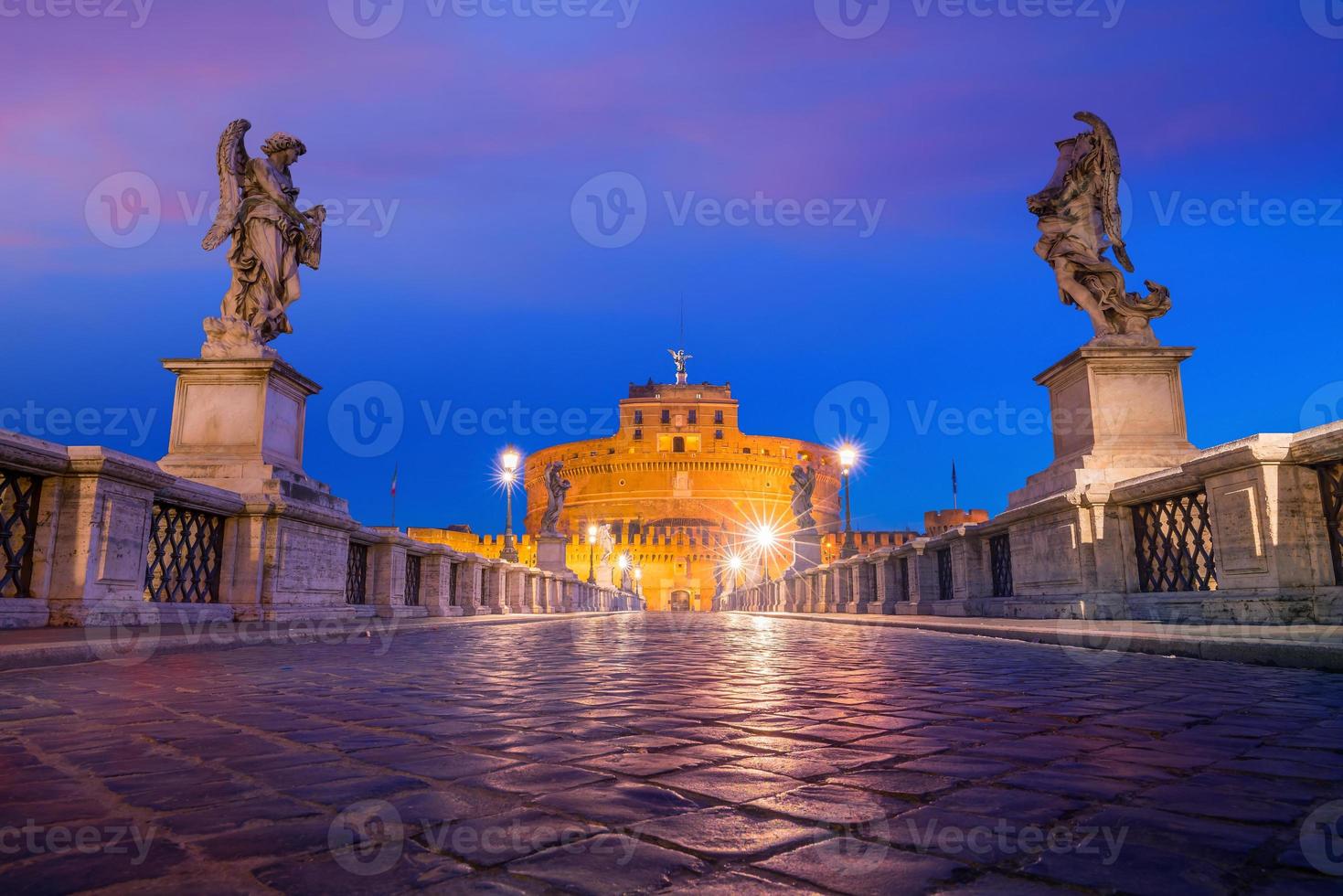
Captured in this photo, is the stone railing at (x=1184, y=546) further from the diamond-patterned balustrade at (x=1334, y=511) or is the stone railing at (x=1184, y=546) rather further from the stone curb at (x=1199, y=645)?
the stone curb at (x=1199, y=645)

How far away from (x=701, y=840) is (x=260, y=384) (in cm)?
986

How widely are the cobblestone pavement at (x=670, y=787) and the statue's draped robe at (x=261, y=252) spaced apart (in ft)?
22.6

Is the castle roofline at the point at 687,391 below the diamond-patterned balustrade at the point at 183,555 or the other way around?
the other way around

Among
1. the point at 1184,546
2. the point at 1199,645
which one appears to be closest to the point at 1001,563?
the point at 1184,546

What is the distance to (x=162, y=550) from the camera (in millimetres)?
8414

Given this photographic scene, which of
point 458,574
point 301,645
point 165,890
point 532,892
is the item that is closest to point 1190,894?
point 532,892

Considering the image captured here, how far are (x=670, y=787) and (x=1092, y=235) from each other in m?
11.6

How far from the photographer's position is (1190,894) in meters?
1.55

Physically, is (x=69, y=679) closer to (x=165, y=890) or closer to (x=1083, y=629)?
(x=165, y=890)

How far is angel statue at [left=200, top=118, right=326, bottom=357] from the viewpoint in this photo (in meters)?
10.3

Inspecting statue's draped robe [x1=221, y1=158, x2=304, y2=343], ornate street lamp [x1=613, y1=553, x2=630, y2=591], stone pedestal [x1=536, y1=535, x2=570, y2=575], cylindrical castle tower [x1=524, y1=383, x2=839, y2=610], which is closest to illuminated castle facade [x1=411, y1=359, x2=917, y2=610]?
cylindrical castle tower [x1=524, y1=383, x2=839, y2=610]

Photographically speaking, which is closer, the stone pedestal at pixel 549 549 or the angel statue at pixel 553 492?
the angel statue at pixel 553 492

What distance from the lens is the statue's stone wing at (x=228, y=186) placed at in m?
10.6

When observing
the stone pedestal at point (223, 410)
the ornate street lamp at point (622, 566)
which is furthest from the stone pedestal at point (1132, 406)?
the ornate street lamp at point (622, 566)
